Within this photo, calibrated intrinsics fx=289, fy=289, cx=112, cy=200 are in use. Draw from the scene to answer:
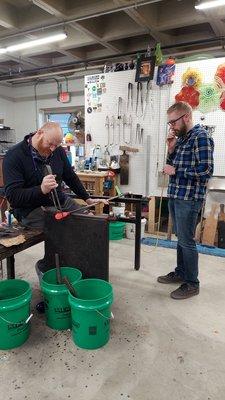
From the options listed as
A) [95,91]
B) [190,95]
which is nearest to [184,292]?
[190,95]

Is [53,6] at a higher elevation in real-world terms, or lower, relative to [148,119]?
higher

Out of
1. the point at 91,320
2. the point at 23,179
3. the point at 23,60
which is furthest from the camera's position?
the point at 23,60

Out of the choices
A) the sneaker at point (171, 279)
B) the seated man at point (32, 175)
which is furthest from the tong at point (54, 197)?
the sneaker at point (171, 279)

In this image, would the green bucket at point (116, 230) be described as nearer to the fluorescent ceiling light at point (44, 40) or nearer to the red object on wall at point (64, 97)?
the fluorescent ceiling light at point (44, 40)

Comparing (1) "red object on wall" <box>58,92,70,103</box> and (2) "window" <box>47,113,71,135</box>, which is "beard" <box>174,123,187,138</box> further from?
(2) "window" <box>47,113,71,135</box>

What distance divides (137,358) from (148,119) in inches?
118

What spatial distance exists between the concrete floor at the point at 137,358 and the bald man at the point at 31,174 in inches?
26.9

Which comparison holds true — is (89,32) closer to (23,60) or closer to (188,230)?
(23,60)

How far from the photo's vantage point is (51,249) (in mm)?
2004

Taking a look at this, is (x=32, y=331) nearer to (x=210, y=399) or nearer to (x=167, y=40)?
(x=210, y=399)

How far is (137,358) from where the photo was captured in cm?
160

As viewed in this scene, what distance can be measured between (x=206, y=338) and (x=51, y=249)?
1147 mm

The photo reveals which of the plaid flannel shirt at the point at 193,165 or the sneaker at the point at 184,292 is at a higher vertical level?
the plaid flannel shirt at the point at 193,165

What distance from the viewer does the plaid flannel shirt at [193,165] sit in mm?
1985
